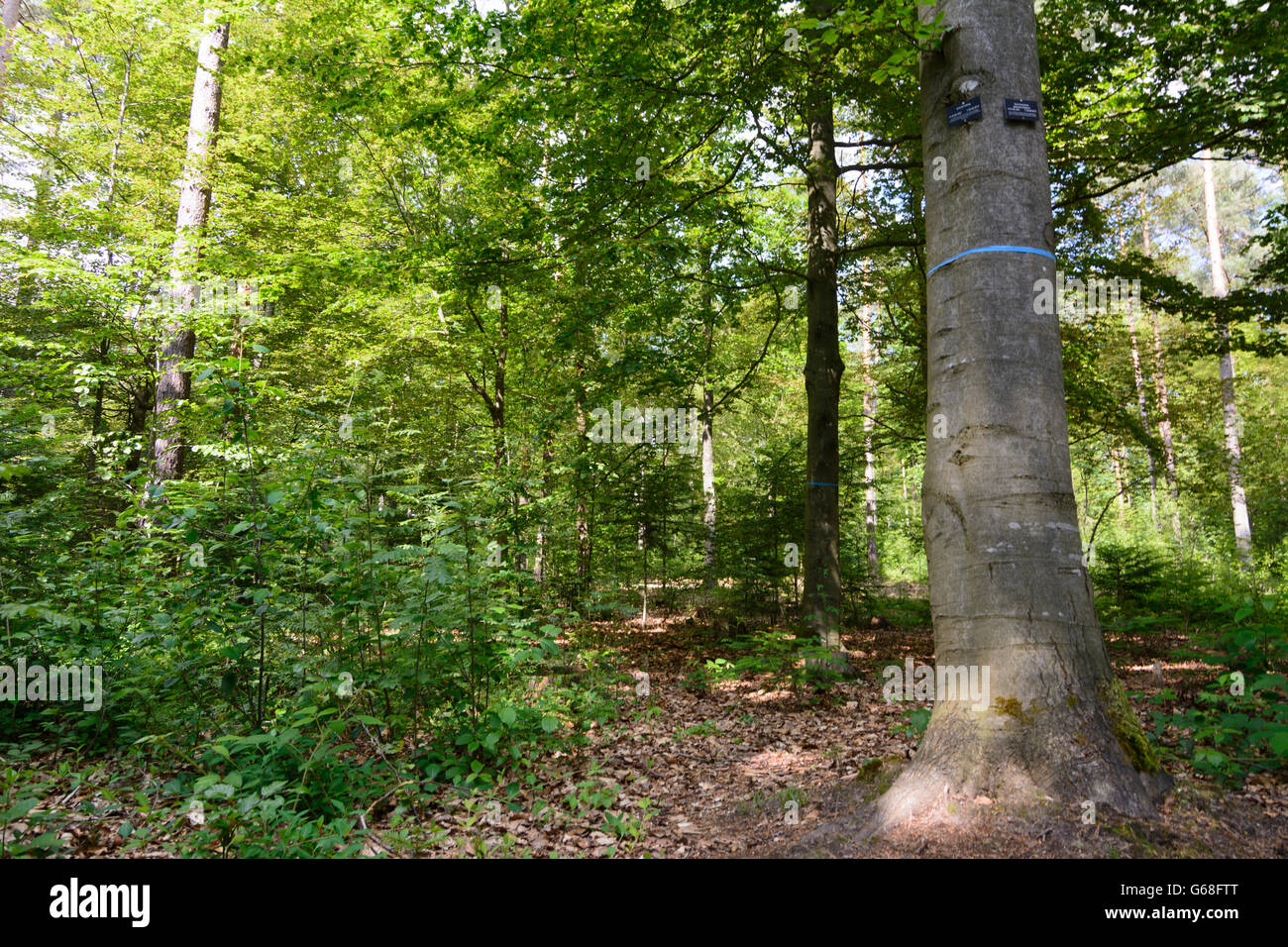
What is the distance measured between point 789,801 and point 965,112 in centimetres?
381

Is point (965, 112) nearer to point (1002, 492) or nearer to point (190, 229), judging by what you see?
point (1002, 492)

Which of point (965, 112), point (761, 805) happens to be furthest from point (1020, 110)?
point (761, 805)

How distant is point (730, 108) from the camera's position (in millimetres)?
6840

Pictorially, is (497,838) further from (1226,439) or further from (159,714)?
(1226,439)


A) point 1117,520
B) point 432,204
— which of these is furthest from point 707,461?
point 1117,520

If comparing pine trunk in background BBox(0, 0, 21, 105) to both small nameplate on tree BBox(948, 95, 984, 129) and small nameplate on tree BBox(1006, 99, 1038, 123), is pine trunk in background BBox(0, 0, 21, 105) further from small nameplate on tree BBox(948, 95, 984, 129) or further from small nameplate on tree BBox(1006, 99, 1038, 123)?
small nameplate on tree BBox(1006, 99, 1038, 123)

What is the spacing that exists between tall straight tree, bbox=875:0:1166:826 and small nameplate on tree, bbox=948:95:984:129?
0.04 m

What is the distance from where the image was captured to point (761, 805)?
11.6 ft

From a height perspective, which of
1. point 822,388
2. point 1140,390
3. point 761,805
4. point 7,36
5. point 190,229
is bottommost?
point 761,805

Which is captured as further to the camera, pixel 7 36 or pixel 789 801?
pixel 7 36

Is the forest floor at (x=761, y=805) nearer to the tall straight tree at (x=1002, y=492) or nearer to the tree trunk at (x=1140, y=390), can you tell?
the tall straight tree at (x=1002, y=492)

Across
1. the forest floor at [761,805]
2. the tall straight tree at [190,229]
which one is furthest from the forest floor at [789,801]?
the tall straight tree at [190,229]

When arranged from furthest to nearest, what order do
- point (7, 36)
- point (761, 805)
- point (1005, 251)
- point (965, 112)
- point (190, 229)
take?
point (7, 36) → point (190, 229) → point (761, 805) → point (965, 112) → point (1005, 251)

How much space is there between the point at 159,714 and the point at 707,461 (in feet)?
48.8
